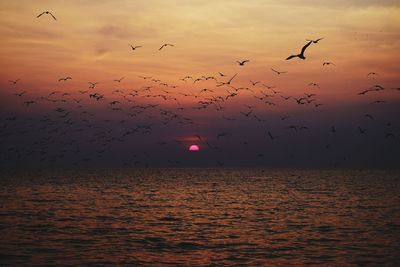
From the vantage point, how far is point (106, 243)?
34.3m

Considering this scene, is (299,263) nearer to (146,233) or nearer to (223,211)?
(146,233)

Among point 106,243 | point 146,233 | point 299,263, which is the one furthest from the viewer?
point 146,233

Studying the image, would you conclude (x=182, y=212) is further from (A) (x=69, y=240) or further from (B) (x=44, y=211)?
(A) (x=69, y=240)

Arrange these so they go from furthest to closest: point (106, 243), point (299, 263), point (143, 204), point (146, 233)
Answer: point (143, 204) → point (146, 233) → point (106, 243) → point (299, 263)

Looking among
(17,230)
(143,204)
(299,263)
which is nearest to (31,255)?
(17,230)

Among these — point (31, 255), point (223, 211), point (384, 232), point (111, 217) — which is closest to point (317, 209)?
point (223, 211)

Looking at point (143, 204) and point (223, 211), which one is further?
point (143, 204)

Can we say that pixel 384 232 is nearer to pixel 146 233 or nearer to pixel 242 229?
pixel 242 229

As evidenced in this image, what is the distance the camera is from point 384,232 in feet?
130

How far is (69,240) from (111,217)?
14.6m

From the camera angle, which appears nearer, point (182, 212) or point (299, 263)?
point (299, 263)

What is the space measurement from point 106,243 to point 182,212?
2044 centimetres

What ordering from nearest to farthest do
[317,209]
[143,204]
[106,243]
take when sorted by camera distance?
[106,243] < [317,209] < [143,204]

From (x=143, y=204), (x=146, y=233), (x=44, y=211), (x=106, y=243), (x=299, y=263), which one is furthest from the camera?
(x=143, y=204)
